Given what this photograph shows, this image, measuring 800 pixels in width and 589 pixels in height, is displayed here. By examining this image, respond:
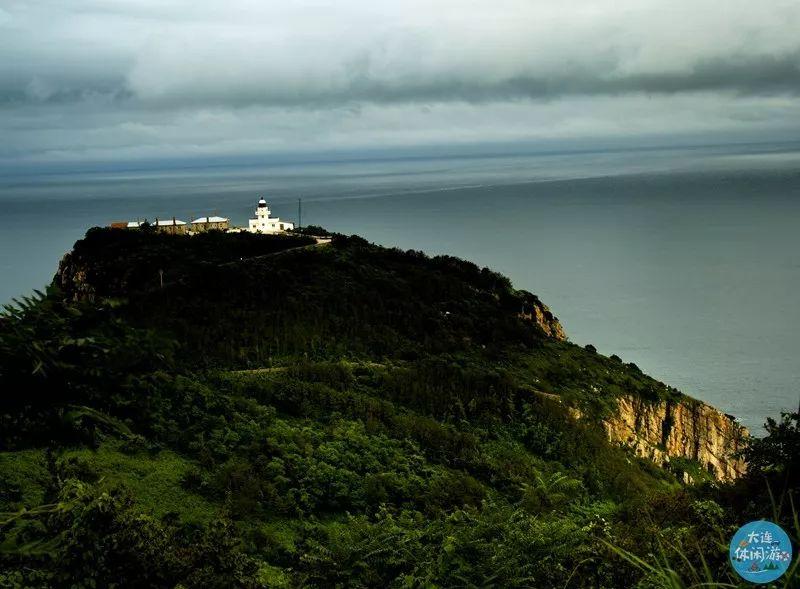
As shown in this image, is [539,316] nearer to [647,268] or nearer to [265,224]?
[265,224]

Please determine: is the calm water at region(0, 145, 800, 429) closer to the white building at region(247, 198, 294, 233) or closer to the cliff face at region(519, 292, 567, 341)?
the cliff face at region(519, 292, 567, 341)

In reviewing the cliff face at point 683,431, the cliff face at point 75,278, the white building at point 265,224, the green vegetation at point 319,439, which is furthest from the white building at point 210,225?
the cliff face at point 683,431

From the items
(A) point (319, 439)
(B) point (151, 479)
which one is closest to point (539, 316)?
(A) point (319, 439)

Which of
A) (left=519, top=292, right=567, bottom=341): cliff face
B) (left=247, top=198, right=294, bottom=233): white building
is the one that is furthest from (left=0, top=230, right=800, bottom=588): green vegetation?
(left=247, top=198, right=294, bottom=233): white building

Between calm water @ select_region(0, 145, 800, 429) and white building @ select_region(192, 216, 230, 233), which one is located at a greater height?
white building @ select_region(192, 216, 230, 233)

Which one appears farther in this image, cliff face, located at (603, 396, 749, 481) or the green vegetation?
cliff face, located at (603, 396, 749, 481)

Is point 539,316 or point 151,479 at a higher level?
point 151,479
